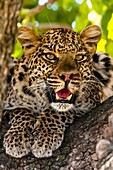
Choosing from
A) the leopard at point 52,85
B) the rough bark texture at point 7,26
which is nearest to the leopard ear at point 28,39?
the leopard at point 52,85

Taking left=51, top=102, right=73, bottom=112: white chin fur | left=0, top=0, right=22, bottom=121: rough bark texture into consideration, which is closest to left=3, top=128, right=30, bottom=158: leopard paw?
left=51, top=102, right=73, bottom=112: white chin fur

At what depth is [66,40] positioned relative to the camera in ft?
18.6

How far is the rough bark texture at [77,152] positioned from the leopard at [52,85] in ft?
0.70

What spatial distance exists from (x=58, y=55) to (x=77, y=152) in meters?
1.19

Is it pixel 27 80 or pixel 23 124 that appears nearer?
pixel 23 124

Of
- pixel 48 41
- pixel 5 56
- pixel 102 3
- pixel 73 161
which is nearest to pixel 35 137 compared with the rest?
pixel 73 161

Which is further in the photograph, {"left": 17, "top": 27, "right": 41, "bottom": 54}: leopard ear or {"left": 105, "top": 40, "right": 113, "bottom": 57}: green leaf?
{"left": 105, "top": 40, "right": 113, "bottom": 57}: green leaf

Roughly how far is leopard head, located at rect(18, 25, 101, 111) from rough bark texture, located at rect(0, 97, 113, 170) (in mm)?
390

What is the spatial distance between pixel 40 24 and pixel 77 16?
541 millimetres

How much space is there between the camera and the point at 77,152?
459 centimetres

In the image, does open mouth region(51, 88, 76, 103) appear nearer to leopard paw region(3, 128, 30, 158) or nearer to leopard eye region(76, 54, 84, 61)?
leopard paw region(3, 128, 30, 158)

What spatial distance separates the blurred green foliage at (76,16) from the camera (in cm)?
678

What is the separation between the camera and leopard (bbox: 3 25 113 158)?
5.11 m

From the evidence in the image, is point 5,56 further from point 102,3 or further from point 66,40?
point 102,3
